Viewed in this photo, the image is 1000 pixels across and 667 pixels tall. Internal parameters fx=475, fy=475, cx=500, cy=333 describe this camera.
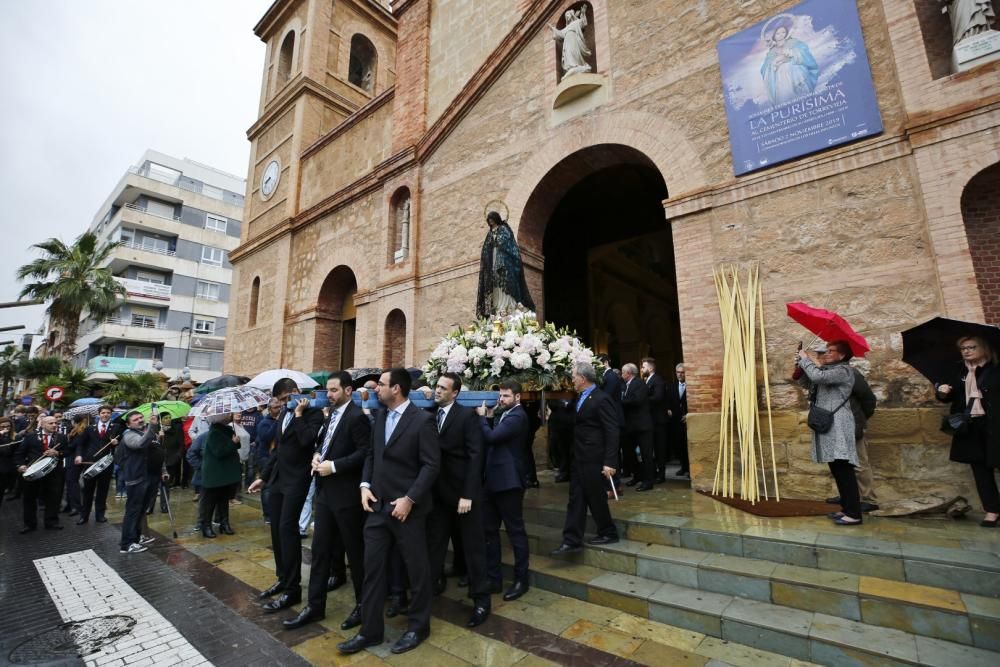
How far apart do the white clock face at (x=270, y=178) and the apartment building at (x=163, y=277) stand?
48.2ft

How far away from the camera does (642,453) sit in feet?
22.4

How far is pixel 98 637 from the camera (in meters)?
3.71

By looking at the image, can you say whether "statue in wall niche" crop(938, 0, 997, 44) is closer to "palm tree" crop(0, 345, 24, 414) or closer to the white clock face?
the white clock face

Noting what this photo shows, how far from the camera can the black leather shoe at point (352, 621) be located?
148 inches

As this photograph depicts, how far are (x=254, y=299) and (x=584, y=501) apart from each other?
17.3 meters

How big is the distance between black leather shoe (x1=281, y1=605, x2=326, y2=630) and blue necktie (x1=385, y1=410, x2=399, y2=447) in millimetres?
1564

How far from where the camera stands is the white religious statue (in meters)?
9.54

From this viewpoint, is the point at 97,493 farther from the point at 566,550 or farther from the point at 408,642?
the point at 566,550

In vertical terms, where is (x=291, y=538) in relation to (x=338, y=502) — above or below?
below

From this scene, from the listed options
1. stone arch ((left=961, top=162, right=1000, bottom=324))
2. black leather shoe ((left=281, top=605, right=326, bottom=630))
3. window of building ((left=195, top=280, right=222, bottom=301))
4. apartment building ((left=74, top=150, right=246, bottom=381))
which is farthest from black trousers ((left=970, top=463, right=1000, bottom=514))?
window of building ((left=195, top=280, right=222, bottom=301))

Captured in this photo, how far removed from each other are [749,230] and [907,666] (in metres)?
5.65

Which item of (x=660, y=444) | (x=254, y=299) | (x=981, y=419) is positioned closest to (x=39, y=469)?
(x=660, y=444)

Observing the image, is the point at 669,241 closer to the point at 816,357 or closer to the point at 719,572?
the point at 816,357

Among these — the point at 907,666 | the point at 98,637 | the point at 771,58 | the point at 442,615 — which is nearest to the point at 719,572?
the point at 907,666
